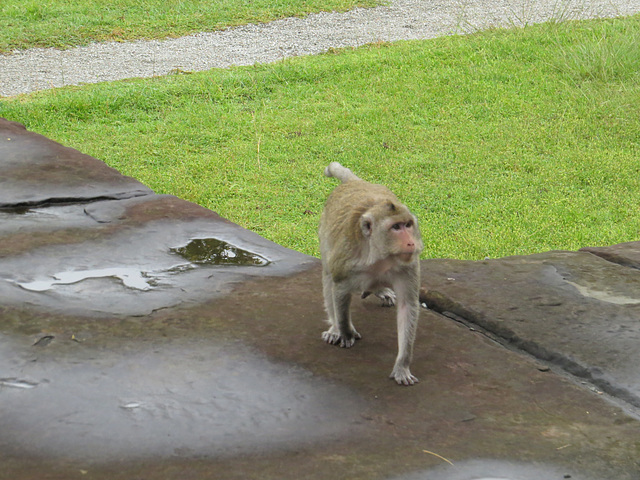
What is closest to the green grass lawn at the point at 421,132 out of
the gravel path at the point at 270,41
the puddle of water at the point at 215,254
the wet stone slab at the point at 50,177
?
the gravel path at the point at 270,41

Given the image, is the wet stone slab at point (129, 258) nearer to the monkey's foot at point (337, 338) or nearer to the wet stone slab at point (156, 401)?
the wet stone slab at point (156, 401)

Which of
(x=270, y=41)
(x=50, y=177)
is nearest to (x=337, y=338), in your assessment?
(x=50, y=177)

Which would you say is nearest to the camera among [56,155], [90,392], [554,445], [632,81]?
[554,445]

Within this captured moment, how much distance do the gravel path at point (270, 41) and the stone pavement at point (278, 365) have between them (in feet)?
22.9

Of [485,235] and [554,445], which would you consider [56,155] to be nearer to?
[485,235]

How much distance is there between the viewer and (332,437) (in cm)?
310

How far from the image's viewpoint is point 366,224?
3.64m

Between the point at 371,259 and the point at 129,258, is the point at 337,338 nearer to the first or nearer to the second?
the point at 371,259

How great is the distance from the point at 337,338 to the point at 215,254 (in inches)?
55.2

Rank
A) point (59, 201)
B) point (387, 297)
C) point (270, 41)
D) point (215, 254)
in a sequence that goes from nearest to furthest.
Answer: point (387, 297), point (215, 254), point (59, 201), point (270, 41)

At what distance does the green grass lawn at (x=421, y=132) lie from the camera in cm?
734

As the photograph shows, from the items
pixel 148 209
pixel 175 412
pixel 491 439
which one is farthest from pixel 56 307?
pixel 491 439

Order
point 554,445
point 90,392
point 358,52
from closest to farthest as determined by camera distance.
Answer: point 554,445 < point 90,392 < point 358,52

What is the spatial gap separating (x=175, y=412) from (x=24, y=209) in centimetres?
287
